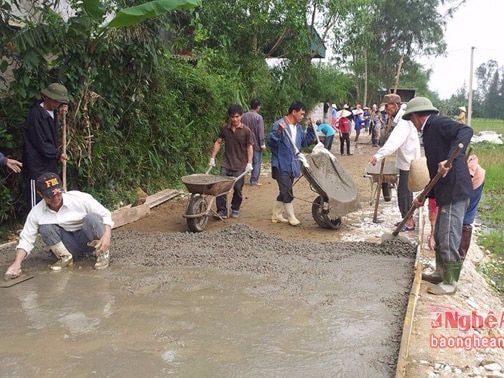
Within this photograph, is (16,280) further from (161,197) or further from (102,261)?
(161,197)

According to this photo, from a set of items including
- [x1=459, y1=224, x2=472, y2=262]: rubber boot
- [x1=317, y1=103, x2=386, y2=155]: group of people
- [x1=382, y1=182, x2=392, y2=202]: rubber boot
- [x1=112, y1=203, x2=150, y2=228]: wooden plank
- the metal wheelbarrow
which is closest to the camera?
[x1=459, y1=224, x2=472, y2=262]: rubber boot

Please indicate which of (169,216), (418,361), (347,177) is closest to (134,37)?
(169,216)

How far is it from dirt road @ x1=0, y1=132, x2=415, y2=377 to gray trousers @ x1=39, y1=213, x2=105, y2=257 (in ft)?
0.79

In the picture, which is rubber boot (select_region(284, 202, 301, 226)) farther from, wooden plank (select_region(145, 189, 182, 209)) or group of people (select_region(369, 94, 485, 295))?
group of people (select_region(369, 94, 485, 295))

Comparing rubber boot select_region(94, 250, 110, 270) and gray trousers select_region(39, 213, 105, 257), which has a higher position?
gray trousers select_region(39, 213, 105, 257)

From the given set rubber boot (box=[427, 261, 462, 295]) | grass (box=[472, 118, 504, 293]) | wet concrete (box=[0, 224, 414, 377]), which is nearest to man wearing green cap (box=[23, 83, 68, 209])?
wet concrete (box=[0, 224, 414, 377])

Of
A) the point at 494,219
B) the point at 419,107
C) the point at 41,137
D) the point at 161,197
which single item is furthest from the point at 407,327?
the point at 494,219

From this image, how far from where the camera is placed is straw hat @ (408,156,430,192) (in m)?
6.53

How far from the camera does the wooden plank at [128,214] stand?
7252 mm

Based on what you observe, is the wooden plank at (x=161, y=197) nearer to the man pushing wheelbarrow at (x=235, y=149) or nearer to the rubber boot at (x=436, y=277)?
the man pushing wheelbarrow at (x=235, y=149)

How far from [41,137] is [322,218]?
3613 mm

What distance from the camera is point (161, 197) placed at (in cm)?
911

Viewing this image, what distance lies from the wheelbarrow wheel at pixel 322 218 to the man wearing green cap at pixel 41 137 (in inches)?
131

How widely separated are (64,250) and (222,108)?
754cm
